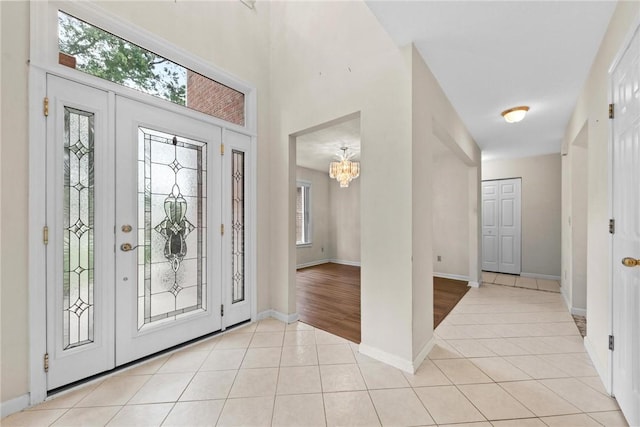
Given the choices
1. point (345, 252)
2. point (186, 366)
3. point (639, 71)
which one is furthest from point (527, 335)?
point (345, 252)

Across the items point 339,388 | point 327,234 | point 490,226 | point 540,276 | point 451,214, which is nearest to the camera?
point 339,388

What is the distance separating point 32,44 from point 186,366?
8.28 ft

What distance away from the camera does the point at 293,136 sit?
3.11m

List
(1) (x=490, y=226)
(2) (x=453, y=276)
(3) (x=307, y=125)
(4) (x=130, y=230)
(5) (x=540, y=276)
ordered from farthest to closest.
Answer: (1) (x=490, y=226) → (2) (x=453, y=276) → (5) (x=540, y=276) → (3) (x=307, y=125) → (4) (x=130, y=230)

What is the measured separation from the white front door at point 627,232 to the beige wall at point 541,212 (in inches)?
165

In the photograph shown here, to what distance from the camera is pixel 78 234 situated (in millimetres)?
1886

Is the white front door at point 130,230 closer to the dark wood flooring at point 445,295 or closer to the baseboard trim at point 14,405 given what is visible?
the baseboard trim at point 14,405

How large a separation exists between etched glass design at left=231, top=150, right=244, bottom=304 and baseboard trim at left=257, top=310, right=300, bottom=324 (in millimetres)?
363

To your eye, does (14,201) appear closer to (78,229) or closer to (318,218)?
(78,229)

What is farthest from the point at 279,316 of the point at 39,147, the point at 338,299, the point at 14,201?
the point at 39,147

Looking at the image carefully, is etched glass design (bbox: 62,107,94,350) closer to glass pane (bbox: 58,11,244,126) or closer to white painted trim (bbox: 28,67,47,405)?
white painted trim (bbox: 28,67,47,405)

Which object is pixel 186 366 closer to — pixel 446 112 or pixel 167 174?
pixel 167 174

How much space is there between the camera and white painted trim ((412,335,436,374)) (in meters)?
2.08

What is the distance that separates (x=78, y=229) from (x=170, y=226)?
0.63 m
